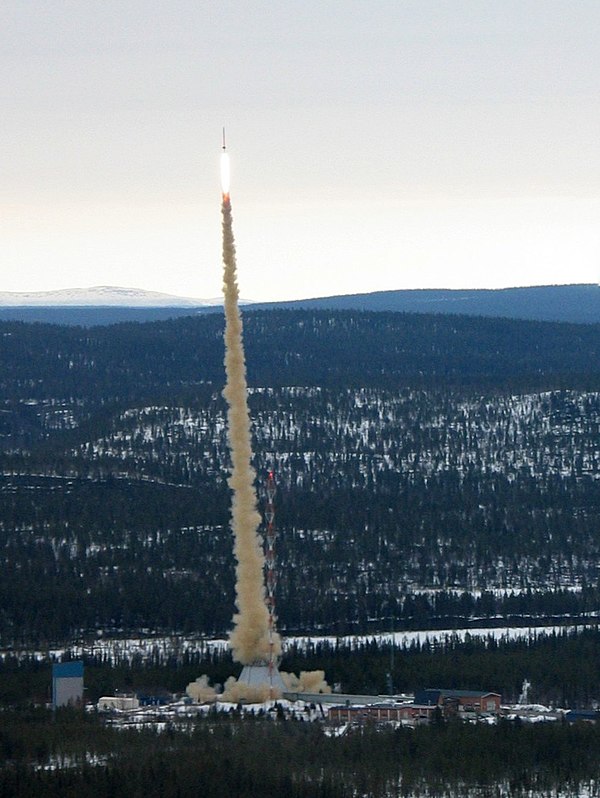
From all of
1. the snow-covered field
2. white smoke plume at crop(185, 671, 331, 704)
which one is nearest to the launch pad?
white smoke plume at crop(185, 671, 331, 704)

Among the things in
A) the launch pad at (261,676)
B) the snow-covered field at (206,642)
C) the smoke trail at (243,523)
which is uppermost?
the smoke trail at (243,523)

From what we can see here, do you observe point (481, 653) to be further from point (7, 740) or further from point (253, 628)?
point (7, 740)

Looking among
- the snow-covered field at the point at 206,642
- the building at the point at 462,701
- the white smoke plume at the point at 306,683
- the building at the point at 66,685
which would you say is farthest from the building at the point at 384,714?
the snow-covered field at the point at 206,642

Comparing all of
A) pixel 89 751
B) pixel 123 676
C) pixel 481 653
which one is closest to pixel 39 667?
pixel 123 676

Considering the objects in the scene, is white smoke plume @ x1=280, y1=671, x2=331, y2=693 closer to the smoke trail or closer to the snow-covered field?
the smoke trail

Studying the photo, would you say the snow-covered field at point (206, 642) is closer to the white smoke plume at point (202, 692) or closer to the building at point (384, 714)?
the white smoke plume at point (202, 692)

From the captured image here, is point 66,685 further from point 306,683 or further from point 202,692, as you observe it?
point 306,683
